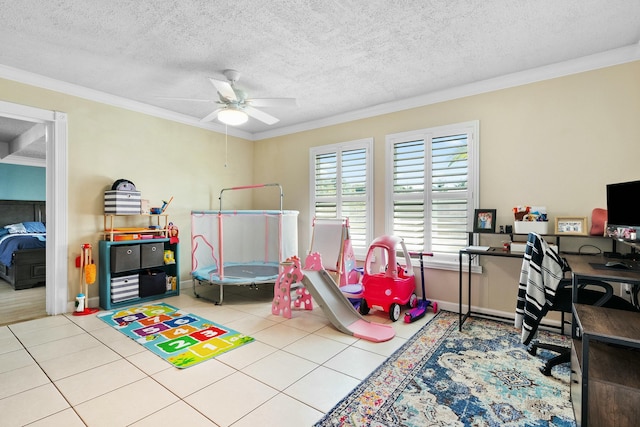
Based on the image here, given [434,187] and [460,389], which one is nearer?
[460,389]

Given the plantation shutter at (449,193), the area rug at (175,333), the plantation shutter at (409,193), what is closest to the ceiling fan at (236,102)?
the plantation shutter at (409,193)

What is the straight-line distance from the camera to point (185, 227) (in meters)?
4.93

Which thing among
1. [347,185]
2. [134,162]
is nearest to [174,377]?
[134,162]

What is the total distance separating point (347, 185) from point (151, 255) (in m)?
2.84

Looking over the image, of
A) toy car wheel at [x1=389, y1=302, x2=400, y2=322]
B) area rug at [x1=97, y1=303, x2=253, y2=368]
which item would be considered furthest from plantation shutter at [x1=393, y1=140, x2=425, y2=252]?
area rug at [x1=97, y1=303, x2=253, y2=368]

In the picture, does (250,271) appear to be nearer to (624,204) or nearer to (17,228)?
(624,204)

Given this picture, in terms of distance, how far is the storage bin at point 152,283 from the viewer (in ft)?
13.5

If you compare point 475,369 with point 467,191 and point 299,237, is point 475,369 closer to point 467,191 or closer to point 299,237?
point 467,191

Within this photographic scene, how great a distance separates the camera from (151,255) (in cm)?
416

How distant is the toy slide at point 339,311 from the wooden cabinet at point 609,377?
5.19 ft

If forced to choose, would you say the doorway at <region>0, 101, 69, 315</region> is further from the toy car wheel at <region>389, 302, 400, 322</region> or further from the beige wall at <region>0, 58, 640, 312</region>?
the toy car wheel at <region>389, 302, 400, 322</region>

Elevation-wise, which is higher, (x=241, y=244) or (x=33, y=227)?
(x=33, y=227)

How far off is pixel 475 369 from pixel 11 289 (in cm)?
639

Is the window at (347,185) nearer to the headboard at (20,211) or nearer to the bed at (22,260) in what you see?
the bed at (22,260)
